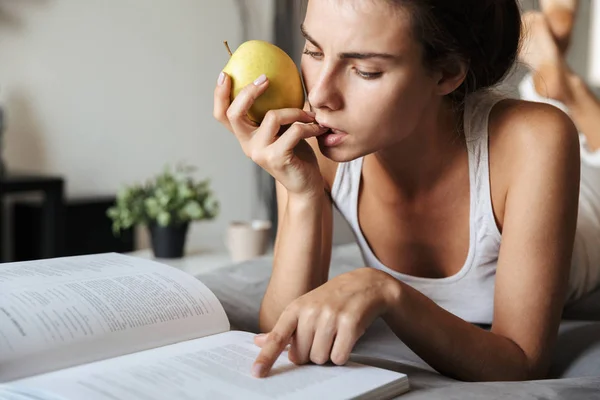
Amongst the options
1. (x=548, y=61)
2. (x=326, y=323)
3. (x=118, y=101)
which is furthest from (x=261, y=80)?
(x=118, y=101)

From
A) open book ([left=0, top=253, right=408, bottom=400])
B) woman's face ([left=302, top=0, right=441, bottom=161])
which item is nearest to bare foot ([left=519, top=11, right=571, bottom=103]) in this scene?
woman's face ([left=302, top=0, right=441, bottom=161])

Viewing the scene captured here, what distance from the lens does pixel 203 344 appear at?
35.6 inches

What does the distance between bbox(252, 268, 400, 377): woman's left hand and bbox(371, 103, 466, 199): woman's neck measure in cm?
40

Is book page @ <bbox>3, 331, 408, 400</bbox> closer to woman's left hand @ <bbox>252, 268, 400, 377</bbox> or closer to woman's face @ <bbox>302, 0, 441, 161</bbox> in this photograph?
woman's left hand @ <bbox>252, 268, 400, 377</bbox>

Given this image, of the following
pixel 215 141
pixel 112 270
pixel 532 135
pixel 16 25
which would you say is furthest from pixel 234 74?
pixel 215 141

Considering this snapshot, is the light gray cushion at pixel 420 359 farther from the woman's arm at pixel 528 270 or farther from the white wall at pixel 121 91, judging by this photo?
the white wall at pixel 121 91

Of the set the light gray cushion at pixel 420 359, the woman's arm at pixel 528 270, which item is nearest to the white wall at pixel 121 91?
the light gray cushion at pixel 420 359

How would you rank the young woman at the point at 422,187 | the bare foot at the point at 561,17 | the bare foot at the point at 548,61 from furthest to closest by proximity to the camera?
the bare foot at the point at 561,17, the bare foot at the point at 548,61, the young woman at the point at 422,187

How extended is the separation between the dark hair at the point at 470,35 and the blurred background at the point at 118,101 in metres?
1.54

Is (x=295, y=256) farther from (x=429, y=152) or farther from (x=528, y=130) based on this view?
(x=528, y=130)

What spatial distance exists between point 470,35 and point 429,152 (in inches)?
9.0

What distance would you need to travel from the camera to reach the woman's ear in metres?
1.07

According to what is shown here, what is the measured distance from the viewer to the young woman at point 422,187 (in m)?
0.91

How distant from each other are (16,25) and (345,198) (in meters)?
2.09
